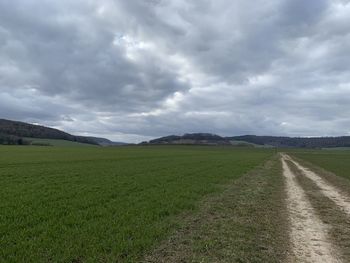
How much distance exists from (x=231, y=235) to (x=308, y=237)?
8.21ft

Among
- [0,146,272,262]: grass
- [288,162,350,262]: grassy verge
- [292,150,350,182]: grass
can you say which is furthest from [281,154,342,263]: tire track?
[292,150,350,182]: grass

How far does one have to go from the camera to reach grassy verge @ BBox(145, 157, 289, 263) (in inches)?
364

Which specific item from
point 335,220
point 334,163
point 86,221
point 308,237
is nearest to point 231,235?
point 308,237

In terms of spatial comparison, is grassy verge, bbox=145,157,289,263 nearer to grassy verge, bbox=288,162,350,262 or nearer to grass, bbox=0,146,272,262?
grass, bbox=0,146,272,262

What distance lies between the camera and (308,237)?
449 inches

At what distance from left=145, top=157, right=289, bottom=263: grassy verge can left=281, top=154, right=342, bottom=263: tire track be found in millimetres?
339

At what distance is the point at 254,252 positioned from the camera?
9711mm

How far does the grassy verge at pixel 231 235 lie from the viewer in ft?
30.4

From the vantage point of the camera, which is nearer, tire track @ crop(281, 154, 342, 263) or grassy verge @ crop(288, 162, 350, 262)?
tire track @ crop(281, 154, 342, 263)

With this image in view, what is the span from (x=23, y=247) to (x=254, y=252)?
20.2 feet

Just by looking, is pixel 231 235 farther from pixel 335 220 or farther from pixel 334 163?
pixel 334 163

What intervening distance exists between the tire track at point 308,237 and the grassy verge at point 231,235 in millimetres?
339

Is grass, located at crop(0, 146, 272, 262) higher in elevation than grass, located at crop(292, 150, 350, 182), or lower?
higher

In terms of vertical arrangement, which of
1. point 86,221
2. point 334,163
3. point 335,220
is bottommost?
point 334,163
